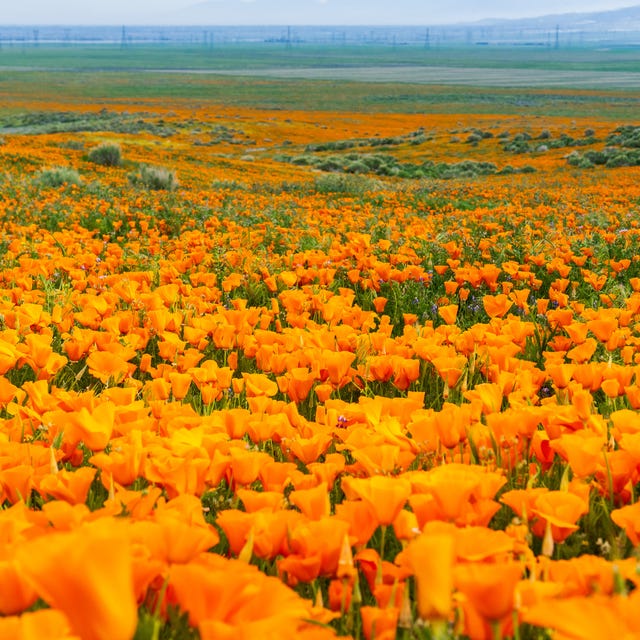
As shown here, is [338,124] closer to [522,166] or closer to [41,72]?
[522,166]

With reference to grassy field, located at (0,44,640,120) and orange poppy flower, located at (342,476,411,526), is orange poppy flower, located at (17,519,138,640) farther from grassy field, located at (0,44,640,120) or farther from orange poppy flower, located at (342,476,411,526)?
grassy field, located at (0,44,640,120)

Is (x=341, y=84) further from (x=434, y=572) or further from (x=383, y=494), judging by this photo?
(x=434, y=572)

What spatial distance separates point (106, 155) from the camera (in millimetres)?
21188

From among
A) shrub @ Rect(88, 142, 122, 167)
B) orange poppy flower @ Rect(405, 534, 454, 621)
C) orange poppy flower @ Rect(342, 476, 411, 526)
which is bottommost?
orange poppy flower @ Rect(342, 476, 411, 526)

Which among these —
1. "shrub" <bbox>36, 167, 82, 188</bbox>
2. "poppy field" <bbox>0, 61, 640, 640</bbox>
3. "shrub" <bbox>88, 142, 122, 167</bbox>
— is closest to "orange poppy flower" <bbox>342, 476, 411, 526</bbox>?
"poppy field" <bbox>0, 61, 640, 640</bbox>

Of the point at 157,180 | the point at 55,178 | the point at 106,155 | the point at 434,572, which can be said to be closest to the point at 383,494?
the point at 434,572

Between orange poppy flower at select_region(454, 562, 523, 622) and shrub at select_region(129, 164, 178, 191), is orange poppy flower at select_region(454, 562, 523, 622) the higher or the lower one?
the lower one

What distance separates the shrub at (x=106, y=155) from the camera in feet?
68.8

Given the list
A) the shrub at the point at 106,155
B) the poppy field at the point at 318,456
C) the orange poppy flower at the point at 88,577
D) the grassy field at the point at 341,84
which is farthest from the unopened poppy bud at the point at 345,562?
the grassy field at the point at 341,84

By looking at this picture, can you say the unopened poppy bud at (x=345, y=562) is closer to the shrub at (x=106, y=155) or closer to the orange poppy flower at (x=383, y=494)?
the orange poppy flower at (x=383, y=494)

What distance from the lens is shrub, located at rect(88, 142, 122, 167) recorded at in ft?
68.8

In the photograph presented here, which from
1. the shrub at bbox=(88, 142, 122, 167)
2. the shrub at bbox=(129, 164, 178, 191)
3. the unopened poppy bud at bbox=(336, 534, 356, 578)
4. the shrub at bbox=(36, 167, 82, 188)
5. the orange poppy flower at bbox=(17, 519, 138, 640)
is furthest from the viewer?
the shrub at bbox=(88, 142, 122, 167)

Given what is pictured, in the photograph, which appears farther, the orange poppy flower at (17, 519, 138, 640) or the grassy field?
the grassy field

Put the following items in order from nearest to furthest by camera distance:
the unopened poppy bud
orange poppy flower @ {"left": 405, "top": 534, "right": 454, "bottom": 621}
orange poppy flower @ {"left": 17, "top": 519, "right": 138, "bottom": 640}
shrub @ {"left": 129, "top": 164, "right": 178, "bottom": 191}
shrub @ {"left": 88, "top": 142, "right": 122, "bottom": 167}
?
orange poppy flower @ {"left": 17, "top": 519, "right": 138, "bottom": 640} → orange poppy flower @ {"left": 405, "top": 534, "right": 454, "bottom": 621} → the unopened poppy bud → shrub @ {"left": 129, "top": 164, "right": 178, "bottom": 191} → shrub @ {"left": 88, "top": 142, "right": 122, "bottom": 167}
